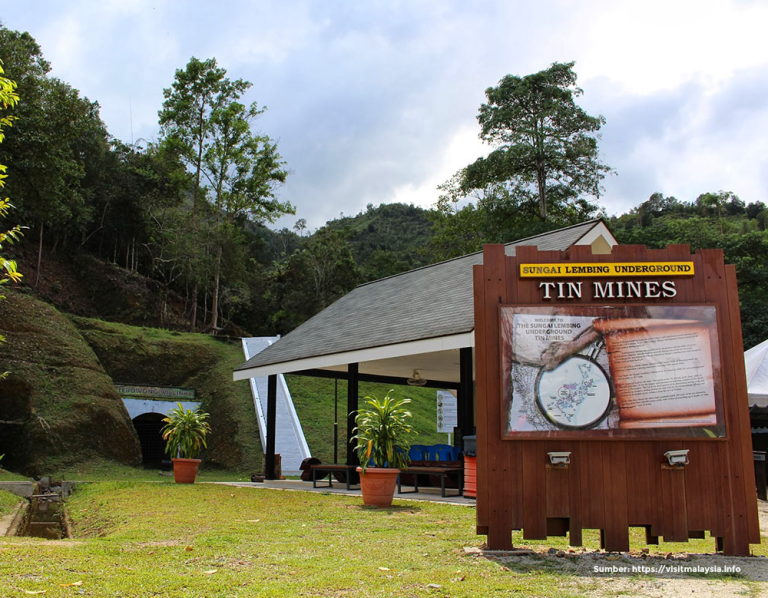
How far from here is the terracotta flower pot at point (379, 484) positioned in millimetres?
9023

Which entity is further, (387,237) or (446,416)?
(387,237)

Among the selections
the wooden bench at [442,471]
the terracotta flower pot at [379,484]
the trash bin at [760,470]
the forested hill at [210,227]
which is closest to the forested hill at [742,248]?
the forested hill at [210,227]

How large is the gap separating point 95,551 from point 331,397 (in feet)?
64.5

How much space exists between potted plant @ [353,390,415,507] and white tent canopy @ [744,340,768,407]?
32.3 ft

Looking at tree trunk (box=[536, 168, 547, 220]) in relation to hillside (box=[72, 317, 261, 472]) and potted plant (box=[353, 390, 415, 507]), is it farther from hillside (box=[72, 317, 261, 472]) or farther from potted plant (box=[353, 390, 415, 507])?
potted plant (box=[353, 390, 415, 507])

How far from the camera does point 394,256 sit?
4772 cm

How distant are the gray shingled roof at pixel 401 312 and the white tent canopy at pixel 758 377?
6784mm

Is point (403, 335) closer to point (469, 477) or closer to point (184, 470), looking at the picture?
point (469, 477)

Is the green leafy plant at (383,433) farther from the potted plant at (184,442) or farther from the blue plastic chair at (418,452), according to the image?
the potted plant at (184,442)

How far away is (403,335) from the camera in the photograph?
37.0ft

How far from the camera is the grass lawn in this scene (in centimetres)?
384

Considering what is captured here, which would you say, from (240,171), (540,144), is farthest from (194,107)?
(540,144)

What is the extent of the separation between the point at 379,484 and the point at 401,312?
4.82 metres

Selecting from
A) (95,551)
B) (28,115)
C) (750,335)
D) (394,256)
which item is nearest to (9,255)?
(28,115)
